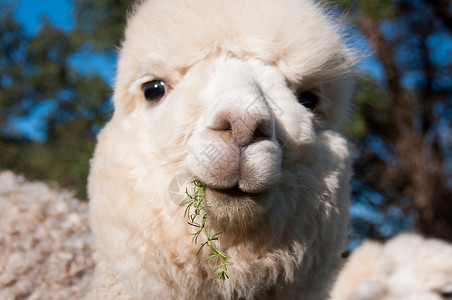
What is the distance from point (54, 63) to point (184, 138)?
49.9ft

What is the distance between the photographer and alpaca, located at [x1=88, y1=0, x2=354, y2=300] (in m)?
1.63

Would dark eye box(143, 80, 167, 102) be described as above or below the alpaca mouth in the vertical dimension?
above

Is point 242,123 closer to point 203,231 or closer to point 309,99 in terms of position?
point 203,231

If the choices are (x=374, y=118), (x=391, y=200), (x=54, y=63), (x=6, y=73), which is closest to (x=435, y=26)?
(x=374, y=118)

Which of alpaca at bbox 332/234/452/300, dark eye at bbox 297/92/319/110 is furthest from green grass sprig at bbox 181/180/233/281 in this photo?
alpaca at bbox 332/234/452/300

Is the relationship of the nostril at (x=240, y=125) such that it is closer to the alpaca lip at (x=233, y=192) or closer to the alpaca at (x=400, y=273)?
the alpaca lip at (x=233, y=192)

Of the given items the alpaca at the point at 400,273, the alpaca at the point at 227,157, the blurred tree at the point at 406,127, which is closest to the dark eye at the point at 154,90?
the alpaca at the point at 227,157

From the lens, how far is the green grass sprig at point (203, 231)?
1.69 metres

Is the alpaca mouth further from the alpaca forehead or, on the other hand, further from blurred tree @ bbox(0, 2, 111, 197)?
blurred tree @ bbox(0, 2, 111, 197)

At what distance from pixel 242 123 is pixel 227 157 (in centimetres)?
13

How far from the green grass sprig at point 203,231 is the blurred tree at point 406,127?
7.22 metres

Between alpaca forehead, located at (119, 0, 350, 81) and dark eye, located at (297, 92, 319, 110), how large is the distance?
5.2 inches

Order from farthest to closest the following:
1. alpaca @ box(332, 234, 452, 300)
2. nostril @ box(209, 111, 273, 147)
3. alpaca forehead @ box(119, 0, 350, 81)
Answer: alpaca @ box(332, 234, 452, 300), alpaca forehead @ box(119, 0, 350, 81), nostril @ box(209, 111, 273, 147)

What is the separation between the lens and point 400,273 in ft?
11.7
